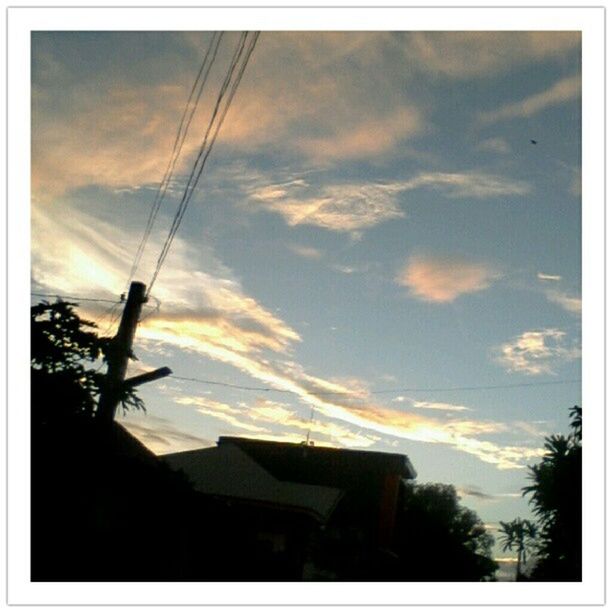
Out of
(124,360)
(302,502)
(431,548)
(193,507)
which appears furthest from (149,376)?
(431,548)

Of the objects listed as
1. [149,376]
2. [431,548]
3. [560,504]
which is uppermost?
[149,376]

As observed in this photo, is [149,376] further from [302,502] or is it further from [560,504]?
[560,504]

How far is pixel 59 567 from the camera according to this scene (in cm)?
1312

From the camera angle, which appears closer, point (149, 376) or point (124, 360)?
point (124, 360)

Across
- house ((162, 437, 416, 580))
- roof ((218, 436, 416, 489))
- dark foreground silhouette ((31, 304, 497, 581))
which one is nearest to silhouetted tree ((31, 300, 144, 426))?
dark foreground silhouette ((31, 304, 497, 581))

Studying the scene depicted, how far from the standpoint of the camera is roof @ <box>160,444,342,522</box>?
989 inches

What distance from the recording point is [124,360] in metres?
17.2

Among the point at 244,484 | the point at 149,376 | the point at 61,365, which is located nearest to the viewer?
the point at 61,365

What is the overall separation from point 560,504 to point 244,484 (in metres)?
13.6

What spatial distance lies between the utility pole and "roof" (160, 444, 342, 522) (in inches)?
258

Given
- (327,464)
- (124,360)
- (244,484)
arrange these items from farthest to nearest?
(327,464) < (244,484) < (124,360)

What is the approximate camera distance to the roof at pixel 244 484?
25.1 m

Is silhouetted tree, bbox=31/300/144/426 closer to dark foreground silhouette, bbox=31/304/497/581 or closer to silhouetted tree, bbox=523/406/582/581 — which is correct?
dark foreground silhouette, bbox=31/304/497/581
